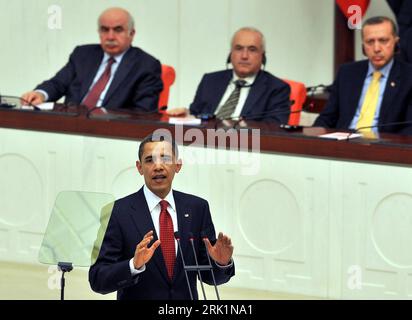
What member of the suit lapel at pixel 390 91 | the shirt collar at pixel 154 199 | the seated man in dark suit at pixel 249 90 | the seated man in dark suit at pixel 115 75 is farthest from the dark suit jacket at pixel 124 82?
the shirt collar at pixel 154 199

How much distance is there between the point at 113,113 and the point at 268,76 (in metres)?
1.00

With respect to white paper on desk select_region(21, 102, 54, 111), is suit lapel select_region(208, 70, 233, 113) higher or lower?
higher

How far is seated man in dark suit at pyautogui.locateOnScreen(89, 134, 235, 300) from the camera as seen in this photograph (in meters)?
4.94

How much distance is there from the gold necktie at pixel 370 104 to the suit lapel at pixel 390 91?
0.09m

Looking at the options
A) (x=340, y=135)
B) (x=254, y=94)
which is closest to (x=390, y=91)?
(x=340, y=135)

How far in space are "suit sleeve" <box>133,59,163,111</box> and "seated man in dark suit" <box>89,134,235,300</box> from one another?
11.9 feet

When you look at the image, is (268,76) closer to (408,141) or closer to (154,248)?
(408,141)

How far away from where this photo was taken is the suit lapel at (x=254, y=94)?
8289 millimetres

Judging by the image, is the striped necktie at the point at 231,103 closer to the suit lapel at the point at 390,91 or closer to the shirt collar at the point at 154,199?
the suit lapel at the point at 390,91

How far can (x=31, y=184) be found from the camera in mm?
7906

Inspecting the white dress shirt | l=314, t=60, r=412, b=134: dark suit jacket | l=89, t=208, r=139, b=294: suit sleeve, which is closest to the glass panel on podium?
l=89, t=208, r=139, b=294: suit sleeve

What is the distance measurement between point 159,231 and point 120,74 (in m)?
3.85

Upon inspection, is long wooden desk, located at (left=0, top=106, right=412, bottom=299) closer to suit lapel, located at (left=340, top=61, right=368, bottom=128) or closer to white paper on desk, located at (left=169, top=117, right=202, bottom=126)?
white paper on desk, located at (left=169, top=117, right=202, bottom=126)

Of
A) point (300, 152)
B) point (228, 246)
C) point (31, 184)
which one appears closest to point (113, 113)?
point (31, 184)
